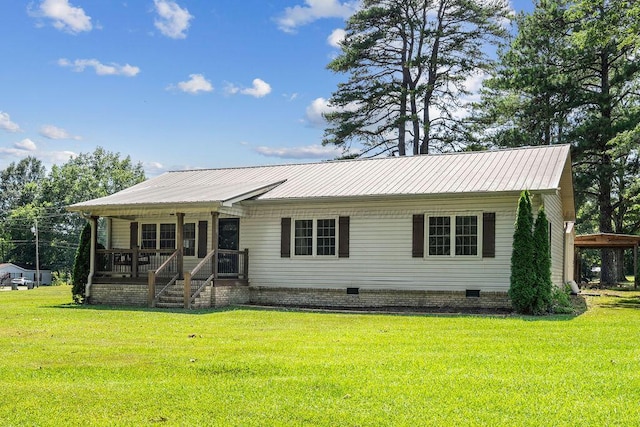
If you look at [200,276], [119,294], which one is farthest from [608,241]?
[119,294]

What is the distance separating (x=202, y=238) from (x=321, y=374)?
13931mm

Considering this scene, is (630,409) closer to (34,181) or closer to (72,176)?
(72,176)

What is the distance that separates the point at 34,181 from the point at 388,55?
6444 centimetres

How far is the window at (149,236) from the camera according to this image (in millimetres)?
22100

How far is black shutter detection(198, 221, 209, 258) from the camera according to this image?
20.8 m

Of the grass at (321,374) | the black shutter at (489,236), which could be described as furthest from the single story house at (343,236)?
the grass at (321,374)

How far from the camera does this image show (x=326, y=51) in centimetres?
3706

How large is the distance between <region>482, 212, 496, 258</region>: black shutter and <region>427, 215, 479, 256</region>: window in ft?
0.77

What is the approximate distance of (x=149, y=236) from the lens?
72.8 feet

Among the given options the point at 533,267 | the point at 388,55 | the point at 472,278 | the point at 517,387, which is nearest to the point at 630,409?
the point at 517,387

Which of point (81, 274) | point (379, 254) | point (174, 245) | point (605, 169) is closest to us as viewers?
point (379, 254)

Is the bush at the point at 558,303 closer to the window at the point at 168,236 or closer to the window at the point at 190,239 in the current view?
the window at the point at 190,239

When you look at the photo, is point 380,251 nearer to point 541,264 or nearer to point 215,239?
point 541,264

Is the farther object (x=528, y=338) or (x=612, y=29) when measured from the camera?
(x=612, y=29)
